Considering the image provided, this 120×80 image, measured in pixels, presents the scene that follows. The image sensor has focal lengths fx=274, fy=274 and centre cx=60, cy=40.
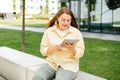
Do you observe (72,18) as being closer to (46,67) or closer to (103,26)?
(46,67)

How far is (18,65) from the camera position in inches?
213

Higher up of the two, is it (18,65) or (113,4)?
(113,4)

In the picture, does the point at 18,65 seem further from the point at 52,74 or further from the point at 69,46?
the point at 69,46

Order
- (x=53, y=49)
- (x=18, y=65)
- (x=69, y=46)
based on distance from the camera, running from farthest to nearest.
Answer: (x=18, y=65)
(x=53, y=49)
(x=69, y=46)

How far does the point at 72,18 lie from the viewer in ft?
13.5

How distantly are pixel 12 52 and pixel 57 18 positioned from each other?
290 centimetres

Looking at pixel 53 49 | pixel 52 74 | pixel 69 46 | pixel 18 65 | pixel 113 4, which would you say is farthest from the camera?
pixel 113 4

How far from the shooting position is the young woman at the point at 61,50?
3.88 metres

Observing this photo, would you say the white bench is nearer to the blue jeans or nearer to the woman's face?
the blue jeans

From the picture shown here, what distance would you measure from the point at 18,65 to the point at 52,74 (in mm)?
1548

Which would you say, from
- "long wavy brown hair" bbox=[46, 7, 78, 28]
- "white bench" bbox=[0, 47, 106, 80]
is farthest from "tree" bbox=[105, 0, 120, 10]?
"long wavy brown hair" bbox=[46, 7, 78, 28]

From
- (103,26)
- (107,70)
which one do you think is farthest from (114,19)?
(107,70)

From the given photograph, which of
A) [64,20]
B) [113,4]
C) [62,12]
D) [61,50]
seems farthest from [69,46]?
[113,4]

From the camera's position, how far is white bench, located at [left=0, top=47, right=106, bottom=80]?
16.6ft
